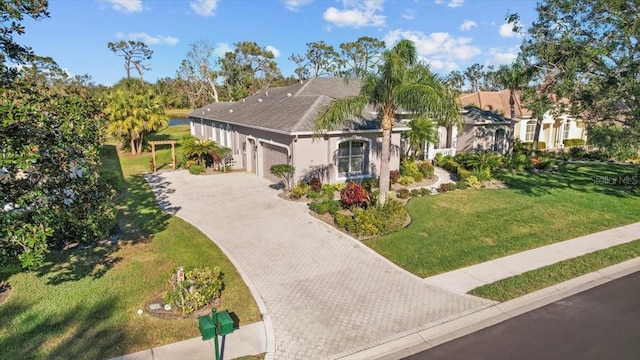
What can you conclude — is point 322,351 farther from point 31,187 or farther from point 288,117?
point 288,117

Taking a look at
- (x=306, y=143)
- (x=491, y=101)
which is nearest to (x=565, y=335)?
(x=306, y=143)

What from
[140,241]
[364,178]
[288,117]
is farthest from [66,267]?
[364,178]

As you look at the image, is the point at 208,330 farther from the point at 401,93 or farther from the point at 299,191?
the point at 299,191

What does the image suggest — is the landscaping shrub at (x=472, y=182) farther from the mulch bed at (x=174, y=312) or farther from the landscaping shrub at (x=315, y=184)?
the mulch bed at (x=174, y=312)

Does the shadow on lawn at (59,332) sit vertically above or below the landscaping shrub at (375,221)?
below

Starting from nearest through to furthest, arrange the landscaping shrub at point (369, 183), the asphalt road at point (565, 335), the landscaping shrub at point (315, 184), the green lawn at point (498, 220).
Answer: the asphalt road at point (565, 335) < the green lawn at point (498, 220) < the landscaping shrub at point (369, 183) < the landscaping shrub at point (315, 184)

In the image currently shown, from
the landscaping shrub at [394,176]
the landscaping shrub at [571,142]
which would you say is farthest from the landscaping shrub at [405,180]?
the landscaping shrub at [571,142]

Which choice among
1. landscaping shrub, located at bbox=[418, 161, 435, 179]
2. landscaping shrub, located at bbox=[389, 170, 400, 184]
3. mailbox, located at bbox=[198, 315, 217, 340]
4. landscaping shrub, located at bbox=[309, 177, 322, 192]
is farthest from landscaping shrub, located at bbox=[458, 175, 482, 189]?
mailbox, located at bbox=[198, 315, 217, 340]
